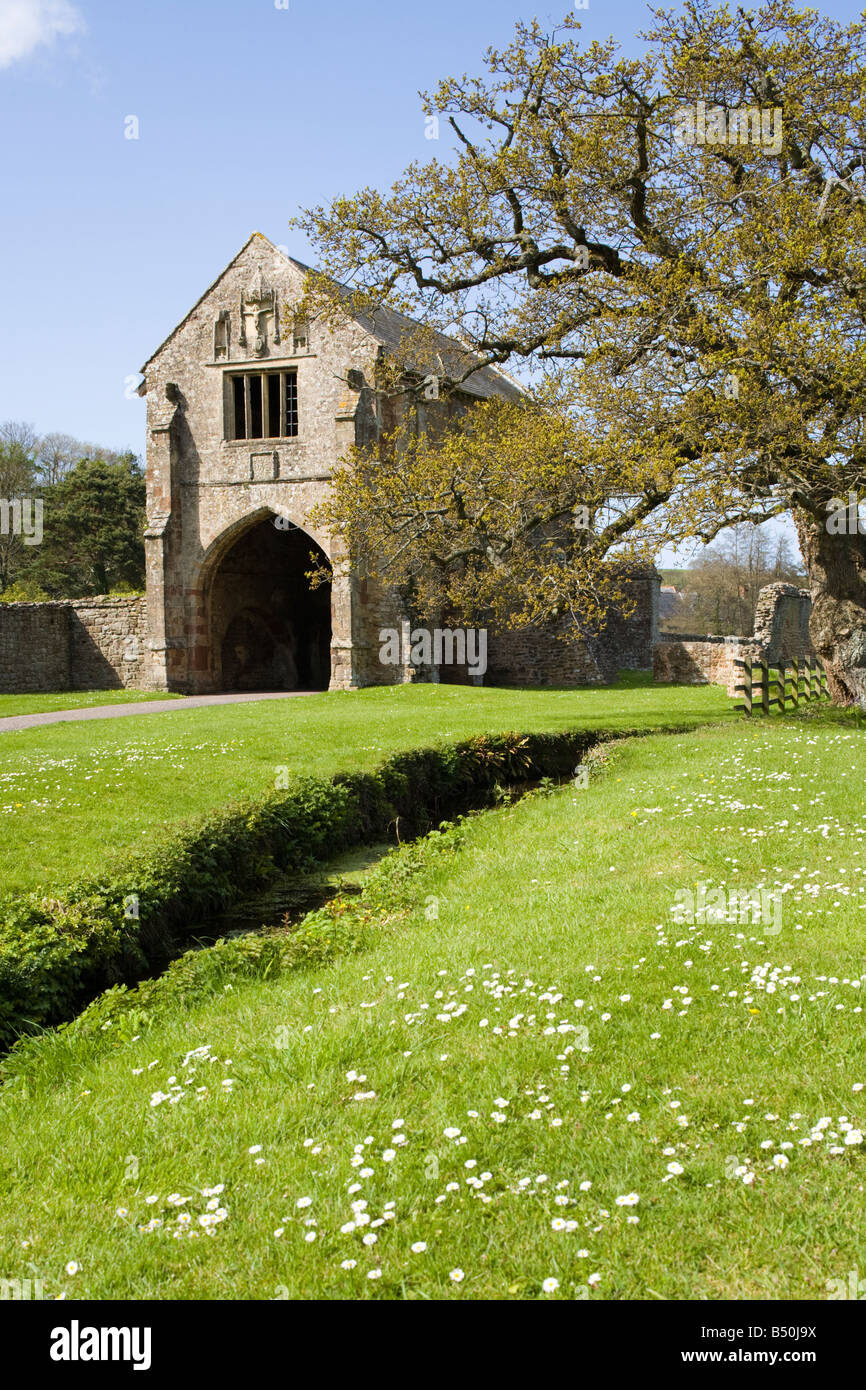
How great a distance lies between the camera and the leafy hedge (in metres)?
7.13

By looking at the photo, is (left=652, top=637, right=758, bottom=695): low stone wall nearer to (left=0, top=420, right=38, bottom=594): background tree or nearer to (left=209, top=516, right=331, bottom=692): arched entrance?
(left=209, top=516, right=331, bottom=692): arched entrance

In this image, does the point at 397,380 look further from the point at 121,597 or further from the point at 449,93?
the point at 121,597

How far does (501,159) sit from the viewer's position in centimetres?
1702

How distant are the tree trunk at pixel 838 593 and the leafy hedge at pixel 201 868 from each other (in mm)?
6250

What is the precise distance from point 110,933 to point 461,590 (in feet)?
41.6

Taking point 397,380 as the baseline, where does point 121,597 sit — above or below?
below

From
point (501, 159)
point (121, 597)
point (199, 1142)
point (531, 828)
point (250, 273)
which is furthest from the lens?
point (121, 597)

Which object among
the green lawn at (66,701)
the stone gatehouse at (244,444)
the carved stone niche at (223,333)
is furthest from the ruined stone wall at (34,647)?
the carved stone niche at (223,333)

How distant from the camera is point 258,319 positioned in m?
29.5

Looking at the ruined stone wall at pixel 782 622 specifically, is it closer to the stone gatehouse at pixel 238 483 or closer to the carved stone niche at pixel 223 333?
the stone gatehouse at pixel 238 483

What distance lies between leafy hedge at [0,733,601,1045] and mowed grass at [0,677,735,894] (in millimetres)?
408

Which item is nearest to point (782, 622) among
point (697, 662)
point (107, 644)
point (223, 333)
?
point (697, 662)

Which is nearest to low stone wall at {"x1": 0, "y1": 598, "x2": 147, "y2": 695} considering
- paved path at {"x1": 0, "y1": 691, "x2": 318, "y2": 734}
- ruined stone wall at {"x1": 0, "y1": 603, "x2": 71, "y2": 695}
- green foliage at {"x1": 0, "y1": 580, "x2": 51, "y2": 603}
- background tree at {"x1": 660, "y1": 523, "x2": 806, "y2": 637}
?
ruined stone wall at {"x1": 0, "y1": 603, "x2": 71, "y2": 695}
